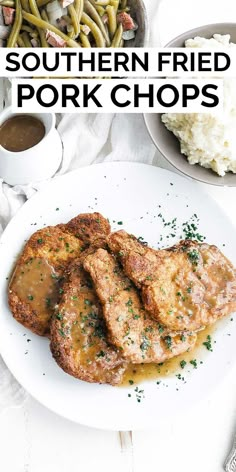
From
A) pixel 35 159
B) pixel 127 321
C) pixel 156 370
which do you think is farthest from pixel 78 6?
pixel 156 370

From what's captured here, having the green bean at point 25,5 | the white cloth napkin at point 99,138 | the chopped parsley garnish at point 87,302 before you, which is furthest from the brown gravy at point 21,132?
the chopped parsley garnish at point 87,302

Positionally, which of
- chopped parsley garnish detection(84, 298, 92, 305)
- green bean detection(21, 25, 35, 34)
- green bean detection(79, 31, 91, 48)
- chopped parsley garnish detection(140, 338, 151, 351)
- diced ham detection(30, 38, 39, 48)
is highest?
green bean detection(21, 25, 35, 34)

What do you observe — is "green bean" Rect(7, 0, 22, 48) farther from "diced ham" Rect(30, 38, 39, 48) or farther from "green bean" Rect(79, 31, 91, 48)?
"green bean" Rect(79, 31, 91, 48)

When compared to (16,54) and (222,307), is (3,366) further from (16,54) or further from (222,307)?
(16,54)

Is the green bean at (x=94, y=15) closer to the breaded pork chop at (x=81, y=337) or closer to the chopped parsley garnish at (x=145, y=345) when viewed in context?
the breaded pork chop at (x=81, y=337)

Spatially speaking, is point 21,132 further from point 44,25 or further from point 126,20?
point 126,20

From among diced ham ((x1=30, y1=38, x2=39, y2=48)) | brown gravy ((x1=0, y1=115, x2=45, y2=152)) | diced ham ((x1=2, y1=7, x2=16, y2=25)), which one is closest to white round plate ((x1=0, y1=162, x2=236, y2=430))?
Answer: brown gravy ((x1=0, y1=115, x2=45, y2=152))
